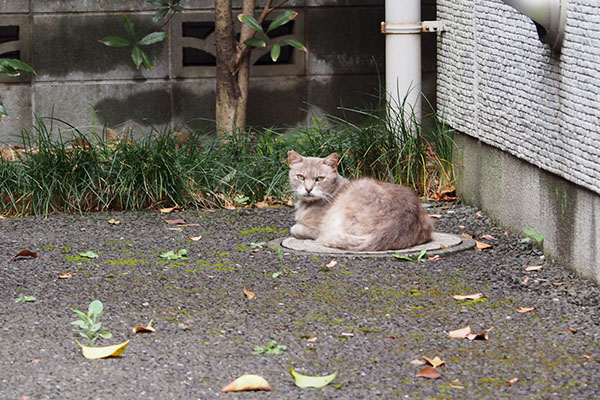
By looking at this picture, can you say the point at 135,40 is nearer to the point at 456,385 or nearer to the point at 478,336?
the point at 478,336

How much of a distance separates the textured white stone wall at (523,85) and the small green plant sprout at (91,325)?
8.13 feet

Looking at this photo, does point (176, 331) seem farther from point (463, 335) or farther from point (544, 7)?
point (544, 7)

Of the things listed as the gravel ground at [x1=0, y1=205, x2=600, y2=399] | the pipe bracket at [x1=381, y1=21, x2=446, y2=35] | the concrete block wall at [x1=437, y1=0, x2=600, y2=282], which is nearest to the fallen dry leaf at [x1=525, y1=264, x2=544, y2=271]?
the gravel ground at [x1=0, y1=205, x2=600, y2=399]

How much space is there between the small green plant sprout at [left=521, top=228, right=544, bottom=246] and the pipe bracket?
7.59 ft

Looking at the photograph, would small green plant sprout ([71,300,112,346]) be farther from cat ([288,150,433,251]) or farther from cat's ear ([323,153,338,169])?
cat's ear ([323,153,338,169])

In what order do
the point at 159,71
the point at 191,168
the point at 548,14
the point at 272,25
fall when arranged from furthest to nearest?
the point at 159,71 < the point at 272,25 < the point at 191,168 < the point at 548,14

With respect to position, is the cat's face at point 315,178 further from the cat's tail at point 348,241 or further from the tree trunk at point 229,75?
the tree trunk at point 229,75

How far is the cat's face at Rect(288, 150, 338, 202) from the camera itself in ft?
20.2

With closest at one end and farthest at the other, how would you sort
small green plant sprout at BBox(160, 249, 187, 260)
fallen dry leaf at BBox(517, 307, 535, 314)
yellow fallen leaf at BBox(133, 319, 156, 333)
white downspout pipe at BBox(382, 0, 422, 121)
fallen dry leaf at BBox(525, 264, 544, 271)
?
1. yellow fallen leaf at BBox(133, 319, 156, 333)
2. fallen dry leaf at BBox(517, 307, 535, 314)
3. fallen dry leaf at BBox(525, 264, 544, 271)
4. small green plant sprout at BBox(160, 249, 187, 260)
5. white downspout pipe at BBox(382, 0, 422, 121)

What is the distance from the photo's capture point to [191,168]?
7.32 meters

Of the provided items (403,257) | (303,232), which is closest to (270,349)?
(403,257)

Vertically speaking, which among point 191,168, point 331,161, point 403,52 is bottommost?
point 191,168

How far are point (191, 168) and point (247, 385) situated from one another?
152 inches

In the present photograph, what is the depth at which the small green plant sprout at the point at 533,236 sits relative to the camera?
5629 mm
